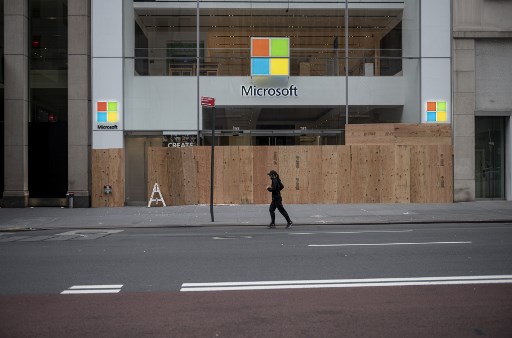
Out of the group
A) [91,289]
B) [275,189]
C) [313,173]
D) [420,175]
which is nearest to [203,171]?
[313,173]

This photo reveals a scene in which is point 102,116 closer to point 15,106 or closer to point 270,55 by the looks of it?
point 15,106

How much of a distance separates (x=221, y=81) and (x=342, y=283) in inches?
637

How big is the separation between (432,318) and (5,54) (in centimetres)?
2145

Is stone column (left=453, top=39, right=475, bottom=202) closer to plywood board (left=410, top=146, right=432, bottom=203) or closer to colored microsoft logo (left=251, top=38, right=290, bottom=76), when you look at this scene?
plywood board (left=410, top=146, right=432, bottom=203)

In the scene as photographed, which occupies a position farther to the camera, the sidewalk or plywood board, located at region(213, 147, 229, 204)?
plywood board, located at region(213, 147, 229, 204)

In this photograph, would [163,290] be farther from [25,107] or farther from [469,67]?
[469,67]

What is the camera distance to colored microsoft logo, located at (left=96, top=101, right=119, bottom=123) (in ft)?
72.5

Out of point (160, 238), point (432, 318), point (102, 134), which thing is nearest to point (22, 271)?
point (160, 238)

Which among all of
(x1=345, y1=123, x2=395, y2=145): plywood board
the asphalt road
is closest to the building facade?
(x1=345, y1=123, x2=395, y2=145): plywood board

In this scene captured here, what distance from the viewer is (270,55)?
22625mm

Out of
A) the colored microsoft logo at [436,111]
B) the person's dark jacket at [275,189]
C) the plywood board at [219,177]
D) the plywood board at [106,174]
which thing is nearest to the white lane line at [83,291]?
the person's dark jacket at [275,189]

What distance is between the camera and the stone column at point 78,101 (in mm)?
22109

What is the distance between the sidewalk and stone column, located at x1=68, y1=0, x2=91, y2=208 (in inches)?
59.0

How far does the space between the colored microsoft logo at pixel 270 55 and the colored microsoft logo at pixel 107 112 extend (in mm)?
5969
